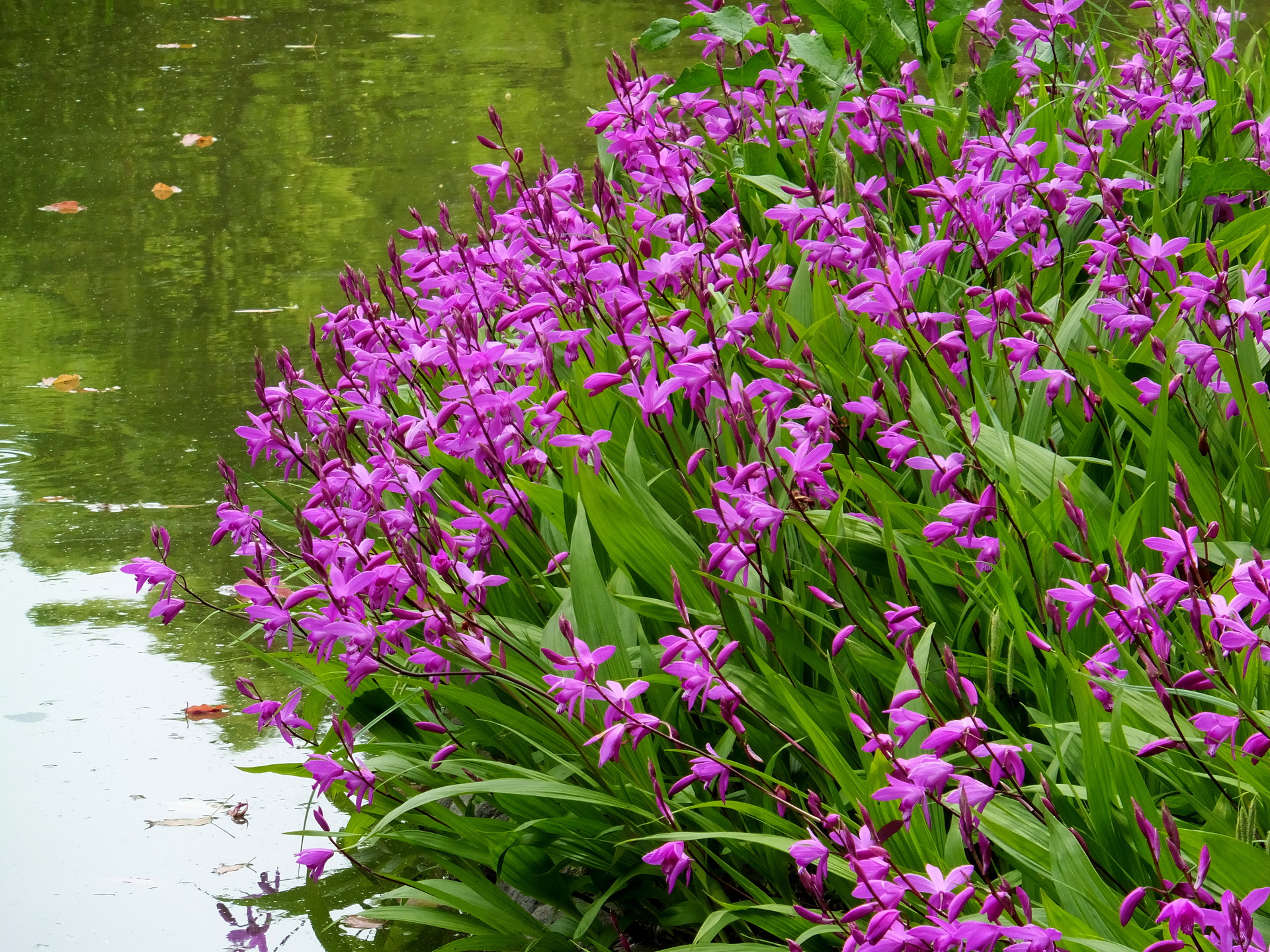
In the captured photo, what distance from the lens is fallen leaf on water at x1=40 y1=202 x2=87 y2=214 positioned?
5258 mm

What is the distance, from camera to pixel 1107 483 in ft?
7.18

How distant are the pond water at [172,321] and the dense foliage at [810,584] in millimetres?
231

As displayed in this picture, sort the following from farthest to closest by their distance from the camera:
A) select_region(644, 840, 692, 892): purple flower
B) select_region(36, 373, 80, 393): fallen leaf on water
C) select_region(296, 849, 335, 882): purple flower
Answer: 1. select_region(36, 373, 80, 393): fallen leaf on water
2. select_region(296, 849, 335, 882): purple flower
3. select_region(644, 840, 692, 892): purple flower

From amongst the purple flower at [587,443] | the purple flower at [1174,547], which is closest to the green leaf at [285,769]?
the purple flower at [587,443]

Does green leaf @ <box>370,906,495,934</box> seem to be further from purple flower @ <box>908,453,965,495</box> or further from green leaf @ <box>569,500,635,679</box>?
purple flower @ <box>908,453,965,495</box>

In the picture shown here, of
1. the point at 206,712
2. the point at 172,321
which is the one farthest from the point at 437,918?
the point at 172,321

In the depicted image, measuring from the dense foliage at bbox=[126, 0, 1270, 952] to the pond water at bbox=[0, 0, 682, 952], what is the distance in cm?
23

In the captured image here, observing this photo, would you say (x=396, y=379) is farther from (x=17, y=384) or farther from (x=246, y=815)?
(x=17, y=384)

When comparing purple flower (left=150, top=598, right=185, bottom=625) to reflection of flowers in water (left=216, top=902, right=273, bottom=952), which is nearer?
purple flower (left=150, top=598, right=185, bottom=625)

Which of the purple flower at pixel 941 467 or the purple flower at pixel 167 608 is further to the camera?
the purple flower at pixel 167 608

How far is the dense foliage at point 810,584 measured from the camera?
1.46 metres

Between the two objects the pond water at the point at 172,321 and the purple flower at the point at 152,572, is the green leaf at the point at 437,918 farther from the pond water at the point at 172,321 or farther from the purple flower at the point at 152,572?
the purple flower at the point at 152,572

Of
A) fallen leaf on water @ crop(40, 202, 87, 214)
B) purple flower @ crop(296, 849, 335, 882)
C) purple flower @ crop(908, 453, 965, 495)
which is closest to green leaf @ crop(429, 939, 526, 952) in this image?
purple flower @ crop(296, 849, 335, 882)

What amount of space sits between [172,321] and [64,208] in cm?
132
